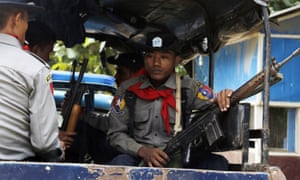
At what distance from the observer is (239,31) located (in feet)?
14.9

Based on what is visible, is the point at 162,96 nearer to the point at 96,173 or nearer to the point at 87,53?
the point at 96,173

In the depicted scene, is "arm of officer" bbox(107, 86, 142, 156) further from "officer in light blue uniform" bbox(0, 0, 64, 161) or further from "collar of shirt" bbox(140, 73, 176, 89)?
"officer in light blue uniform" bbox(0, 0, 64, 161)

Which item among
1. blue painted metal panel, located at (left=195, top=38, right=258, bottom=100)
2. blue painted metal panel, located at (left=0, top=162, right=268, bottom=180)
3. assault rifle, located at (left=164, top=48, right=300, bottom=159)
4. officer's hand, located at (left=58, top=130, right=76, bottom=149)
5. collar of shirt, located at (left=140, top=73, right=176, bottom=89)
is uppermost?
blue painted metal panel, located at (left=195, top=38, right=258, bottom=100)

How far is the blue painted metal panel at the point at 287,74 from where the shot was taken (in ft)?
25.6

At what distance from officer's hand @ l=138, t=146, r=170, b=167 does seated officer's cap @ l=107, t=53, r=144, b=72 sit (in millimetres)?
1470

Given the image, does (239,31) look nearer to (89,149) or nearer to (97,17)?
(97,17)

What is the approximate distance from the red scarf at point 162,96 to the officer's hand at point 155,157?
0.33 metres

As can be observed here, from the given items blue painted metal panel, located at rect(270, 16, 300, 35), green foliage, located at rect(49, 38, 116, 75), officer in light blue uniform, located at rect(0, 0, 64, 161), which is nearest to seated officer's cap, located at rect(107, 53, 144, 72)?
green foliage, located at rect(49, 38, 116, 75)

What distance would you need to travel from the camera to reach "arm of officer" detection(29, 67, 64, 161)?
322 cm

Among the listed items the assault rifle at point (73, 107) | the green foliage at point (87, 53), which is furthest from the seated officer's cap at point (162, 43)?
the green foliage at point (87, 53)

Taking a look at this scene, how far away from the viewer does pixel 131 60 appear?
5406 mm

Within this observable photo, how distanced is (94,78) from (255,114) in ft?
8.29

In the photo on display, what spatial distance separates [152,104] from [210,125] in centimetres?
64

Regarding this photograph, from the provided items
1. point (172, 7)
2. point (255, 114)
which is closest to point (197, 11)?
point (172, 7)
